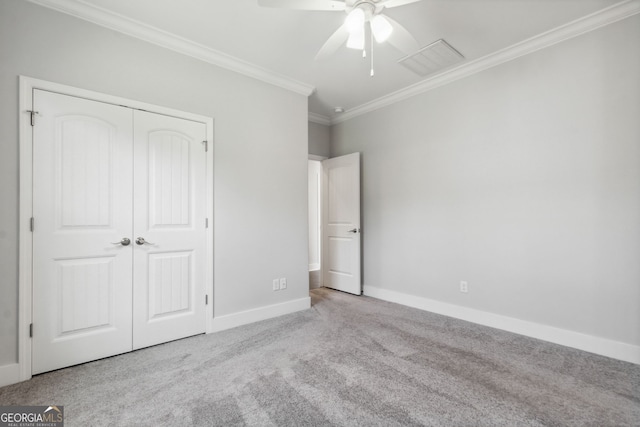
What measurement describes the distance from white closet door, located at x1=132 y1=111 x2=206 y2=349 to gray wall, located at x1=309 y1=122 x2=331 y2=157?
2.09 metres

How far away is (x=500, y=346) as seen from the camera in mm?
2568

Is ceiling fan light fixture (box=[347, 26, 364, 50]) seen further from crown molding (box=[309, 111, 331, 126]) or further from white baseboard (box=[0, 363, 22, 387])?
white baseboard (box=[0, 363, 22, 387])

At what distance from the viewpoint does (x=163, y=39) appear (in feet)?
8.57

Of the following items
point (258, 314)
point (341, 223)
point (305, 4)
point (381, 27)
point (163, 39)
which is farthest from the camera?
point (341, 223)

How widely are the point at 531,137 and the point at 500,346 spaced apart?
1943 millimetres

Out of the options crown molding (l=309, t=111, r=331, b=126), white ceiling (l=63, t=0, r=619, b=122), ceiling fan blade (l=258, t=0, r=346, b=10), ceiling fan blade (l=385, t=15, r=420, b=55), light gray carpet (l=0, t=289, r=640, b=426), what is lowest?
light gray carpet (l=0, t=289, r=640, b=426)

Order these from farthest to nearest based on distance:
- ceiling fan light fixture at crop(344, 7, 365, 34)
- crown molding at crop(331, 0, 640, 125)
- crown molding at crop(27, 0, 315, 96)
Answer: crown molding at crop(331, 0, 640, 125), crown molding at crop(27, 0, 315, 96), ceiling fan light fixture at crop(344, 7, 365, 34)

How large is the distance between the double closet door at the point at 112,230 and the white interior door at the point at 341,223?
2.17m

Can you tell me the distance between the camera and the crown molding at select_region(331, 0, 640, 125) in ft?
7.62

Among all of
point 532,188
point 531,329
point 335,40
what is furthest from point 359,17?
point 531,329

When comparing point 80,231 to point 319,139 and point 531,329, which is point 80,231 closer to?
point 319,139

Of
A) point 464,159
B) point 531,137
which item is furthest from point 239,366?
point 531,137

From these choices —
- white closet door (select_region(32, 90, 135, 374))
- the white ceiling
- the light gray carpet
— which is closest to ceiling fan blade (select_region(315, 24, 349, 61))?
the white ceiling

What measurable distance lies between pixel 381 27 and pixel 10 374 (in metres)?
3.39
